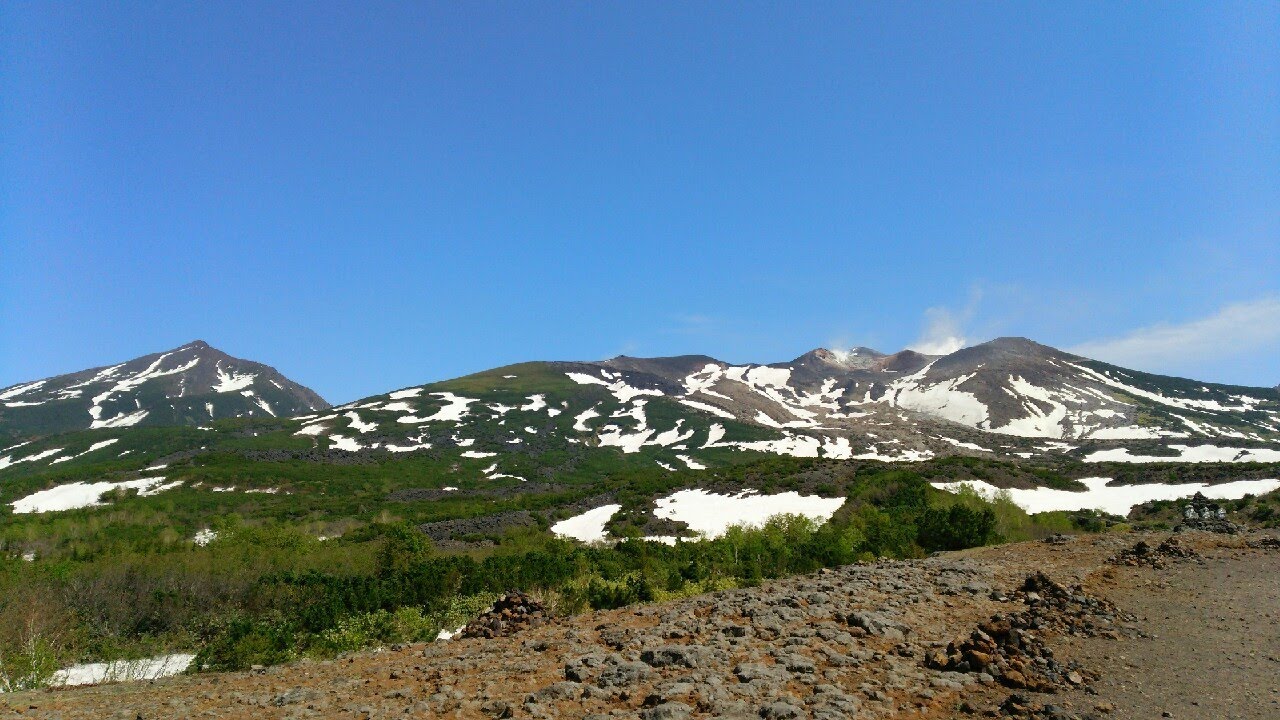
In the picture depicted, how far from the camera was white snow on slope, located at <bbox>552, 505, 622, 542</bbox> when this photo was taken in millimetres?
43375

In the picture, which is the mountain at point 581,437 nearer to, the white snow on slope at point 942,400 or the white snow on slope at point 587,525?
the white snow on slope at point 942,400

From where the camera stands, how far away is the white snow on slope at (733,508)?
42816mm

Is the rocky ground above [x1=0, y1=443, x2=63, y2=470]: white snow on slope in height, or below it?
below

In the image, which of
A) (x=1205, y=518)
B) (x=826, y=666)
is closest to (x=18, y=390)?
(x=826, y=666)

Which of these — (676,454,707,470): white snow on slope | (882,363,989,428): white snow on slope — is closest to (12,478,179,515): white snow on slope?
(676,454,707,470): white snow on slope

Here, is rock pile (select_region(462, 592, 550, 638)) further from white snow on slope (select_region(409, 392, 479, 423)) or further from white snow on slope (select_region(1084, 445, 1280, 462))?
white snow on slope (select_region(409, 392, 479, 423))

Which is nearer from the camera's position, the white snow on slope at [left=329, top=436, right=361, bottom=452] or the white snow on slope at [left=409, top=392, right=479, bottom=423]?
the white snow on slope at [left=329, top=436, right=361, bottom=452]

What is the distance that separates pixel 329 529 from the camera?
4712cm

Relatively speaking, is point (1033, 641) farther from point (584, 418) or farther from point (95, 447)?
point (95, 447)

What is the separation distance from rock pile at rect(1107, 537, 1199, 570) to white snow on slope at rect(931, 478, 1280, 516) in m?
23.0

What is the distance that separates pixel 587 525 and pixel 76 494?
55.0 metres

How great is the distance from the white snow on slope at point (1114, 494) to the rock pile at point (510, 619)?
3461 centimetres

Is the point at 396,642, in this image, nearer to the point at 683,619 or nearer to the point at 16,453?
the point at 683,619

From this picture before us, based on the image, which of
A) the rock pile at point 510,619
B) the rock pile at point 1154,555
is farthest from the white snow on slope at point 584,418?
the rock pile at point 510,619
